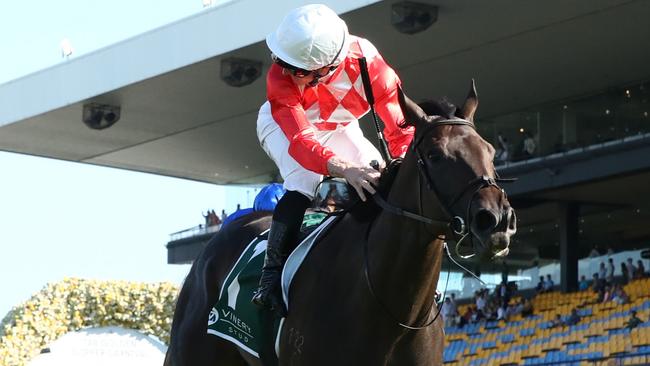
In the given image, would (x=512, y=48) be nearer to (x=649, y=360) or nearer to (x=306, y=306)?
(x=649, y=360)

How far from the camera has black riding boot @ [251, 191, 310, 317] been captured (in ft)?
16.0

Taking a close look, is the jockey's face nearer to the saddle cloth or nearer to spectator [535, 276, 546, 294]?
the saddle cloth

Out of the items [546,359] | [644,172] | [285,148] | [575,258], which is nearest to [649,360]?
[546,359]

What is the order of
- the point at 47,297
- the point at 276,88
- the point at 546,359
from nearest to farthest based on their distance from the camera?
the point at 276,88
the point at 47,297
the point at 546,359

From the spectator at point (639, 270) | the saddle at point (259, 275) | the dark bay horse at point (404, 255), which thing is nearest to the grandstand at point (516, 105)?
the spectator at point (639, 270)

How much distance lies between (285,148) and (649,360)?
10.5 m

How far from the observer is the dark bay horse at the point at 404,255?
4.01 m

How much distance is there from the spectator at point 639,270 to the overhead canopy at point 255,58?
337 centimetres

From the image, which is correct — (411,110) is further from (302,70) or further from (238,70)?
(238,70)

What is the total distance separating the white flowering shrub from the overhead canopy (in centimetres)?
699

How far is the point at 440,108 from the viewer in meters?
4.39

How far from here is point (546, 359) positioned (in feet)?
60.3

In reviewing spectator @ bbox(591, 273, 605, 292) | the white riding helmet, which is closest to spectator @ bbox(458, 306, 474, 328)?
spectator @ bbox(591, 273, 605, 292)

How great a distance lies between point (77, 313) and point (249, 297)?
23.5 feet
